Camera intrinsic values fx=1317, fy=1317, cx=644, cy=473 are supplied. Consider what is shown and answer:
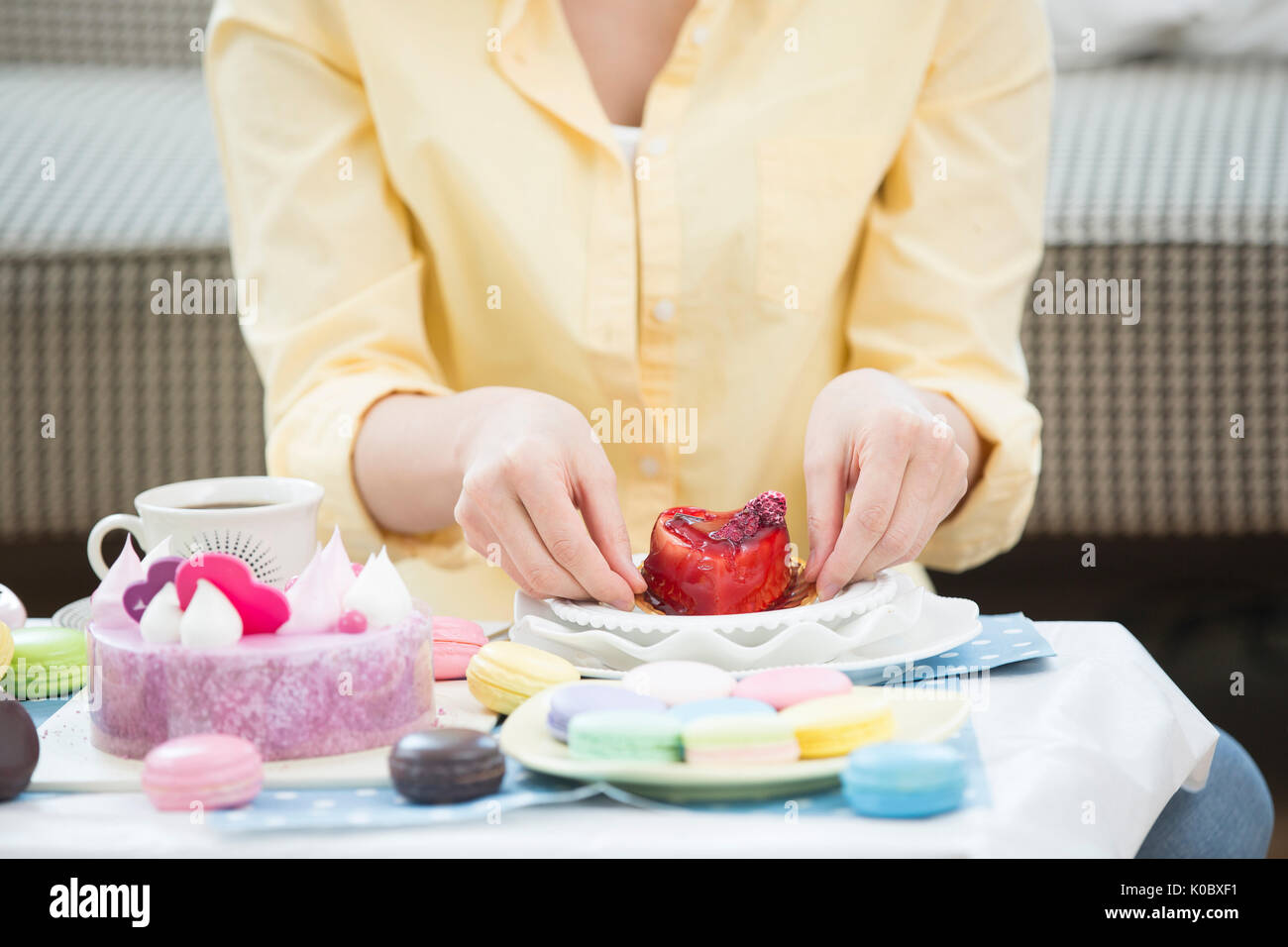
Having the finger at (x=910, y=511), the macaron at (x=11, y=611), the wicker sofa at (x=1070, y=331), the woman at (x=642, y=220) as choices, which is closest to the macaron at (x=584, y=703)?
the finger at (x=910, y=511)

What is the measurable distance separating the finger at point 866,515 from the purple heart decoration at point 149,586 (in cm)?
31

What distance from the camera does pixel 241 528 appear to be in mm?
615

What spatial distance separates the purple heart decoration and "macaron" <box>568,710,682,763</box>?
172mm

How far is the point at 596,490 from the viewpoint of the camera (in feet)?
2.26

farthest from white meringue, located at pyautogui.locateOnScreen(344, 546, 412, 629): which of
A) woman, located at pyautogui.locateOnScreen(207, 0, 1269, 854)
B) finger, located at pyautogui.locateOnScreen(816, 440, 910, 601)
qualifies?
woman, located at pyautogui.locateOnScreen(207, 0, 1269, 854)

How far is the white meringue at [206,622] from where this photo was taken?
0.48 m

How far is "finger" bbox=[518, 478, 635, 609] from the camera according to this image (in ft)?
2.09

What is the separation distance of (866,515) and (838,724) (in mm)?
241

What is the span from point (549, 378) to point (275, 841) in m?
0.69

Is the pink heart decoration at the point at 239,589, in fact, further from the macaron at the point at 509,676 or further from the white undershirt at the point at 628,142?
the white undershirt at the point at 628,142

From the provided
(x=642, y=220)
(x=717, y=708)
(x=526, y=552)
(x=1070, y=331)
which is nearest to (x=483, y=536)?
(x=526, y=552)

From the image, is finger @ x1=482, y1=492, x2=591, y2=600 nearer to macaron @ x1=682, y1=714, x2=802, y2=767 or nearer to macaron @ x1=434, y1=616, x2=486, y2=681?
macaron @ x1=434, y1=616, x2=486, y2=681

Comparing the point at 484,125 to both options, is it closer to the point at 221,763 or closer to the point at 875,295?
the point at 875,295
